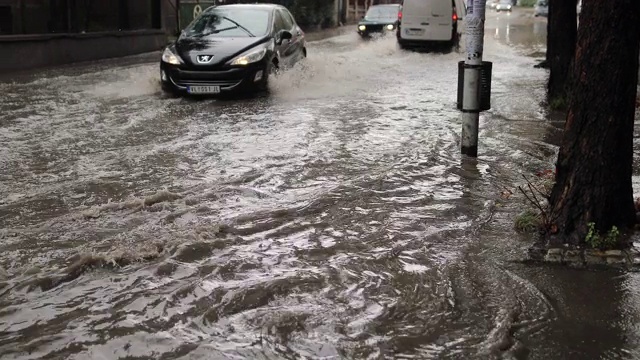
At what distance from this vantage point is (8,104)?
1101cm

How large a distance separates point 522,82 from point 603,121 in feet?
35.9

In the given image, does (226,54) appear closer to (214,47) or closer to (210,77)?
(214,47)

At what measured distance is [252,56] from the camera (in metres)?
11.4

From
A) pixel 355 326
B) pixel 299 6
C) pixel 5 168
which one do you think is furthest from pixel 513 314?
pixel 299 6

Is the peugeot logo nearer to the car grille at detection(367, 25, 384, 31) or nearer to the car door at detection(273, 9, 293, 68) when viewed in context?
the car door at detection(273, 9, 293, 68)

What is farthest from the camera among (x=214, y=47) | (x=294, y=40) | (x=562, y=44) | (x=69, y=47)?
(x=69, y=47)

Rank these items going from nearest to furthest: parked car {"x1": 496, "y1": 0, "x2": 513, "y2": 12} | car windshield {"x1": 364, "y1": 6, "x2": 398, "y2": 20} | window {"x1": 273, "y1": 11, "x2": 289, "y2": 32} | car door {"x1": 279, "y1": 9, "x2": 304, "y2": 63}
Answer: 1. window {"x1": 273, "y1": 11, "x2": 289, "y2": 32}
2. car door {"x1": 279, "y1": 9, "x2": 304, "y2": 63}
3. car windshield {"x1": 364, "y1": 6, "x2": 398, "y2": 20}
4. parked car {"x1": 496, "y1": 0, "x2": 513, "y2": 12}

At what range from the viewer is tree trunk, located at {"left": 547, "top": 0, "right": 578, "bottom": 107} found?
1078 centimetres

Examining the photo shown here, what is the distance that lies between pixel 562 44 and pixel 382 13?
16.1m

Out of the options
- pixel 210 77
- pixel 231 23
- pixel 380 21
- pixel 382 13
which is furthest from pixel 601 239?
pixel 382 13

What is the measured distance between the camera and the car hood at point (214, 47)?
36.7ft

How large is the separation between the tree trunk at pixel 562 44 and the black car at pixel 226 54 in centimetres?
482

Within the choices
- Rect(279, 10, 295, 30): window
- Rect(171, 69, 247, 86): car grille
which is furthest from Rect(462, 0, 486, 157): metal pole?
Rect(279, 10, 295, 30): window

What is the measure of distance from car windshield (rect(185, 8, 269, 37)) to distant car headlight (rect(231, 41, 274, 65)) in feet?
1.94
